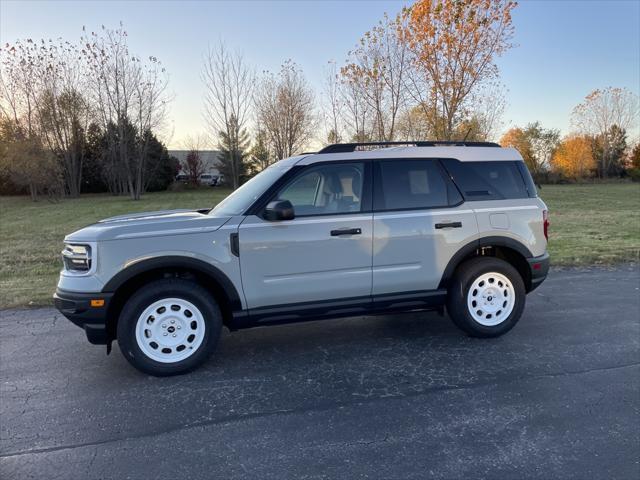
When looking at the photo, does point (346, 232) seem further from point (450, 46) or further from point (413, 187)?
point (450, 46)

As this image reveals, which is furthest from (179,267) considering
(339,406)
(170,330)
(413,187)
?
(413,187)

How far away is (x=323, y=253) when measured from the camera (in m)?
4.04

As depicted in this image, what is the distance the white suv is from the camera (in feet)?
12.3

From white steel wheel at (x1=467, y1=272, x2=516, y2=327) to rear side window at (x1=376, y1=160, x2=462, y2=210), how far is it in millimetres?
904

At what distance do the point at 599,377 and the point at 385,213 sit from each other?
2257 millimetres

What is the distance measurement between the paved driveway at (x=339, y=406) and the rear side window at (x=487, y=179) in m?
1.48

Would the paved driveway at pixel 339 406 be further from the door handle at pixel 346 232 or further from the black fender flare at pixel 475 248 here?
the door handle at pixel 346 232

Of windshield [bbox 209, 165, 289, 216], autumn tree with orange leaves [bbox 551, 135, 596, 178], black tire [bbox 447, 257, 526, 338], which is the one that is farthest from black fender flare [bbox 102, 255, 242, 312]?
autumn tree with orange leaves [bbox 551, 135, 596, 178]

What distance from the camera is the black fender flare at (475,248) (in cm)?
446

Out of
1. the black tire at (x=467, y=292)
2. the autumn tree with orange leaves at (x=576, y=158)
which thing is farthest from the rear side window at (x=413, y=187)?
the autumn tree with orange leaves at (x=576, y=158)

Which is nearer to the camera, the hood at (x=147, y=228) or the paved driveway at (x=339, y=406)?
the paved driveway at (x=339, y=406)

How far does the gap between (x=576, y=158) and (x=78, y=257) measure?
61.6m

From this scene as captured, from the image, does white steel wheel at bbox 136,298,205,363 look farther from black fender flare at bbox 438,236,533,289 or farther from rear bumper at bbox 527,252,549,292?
rear bumper at bbox 527,252,549,292

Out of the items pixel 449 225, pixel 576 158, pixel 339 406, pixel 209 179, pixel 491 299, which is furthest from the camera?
pixel 209 179
